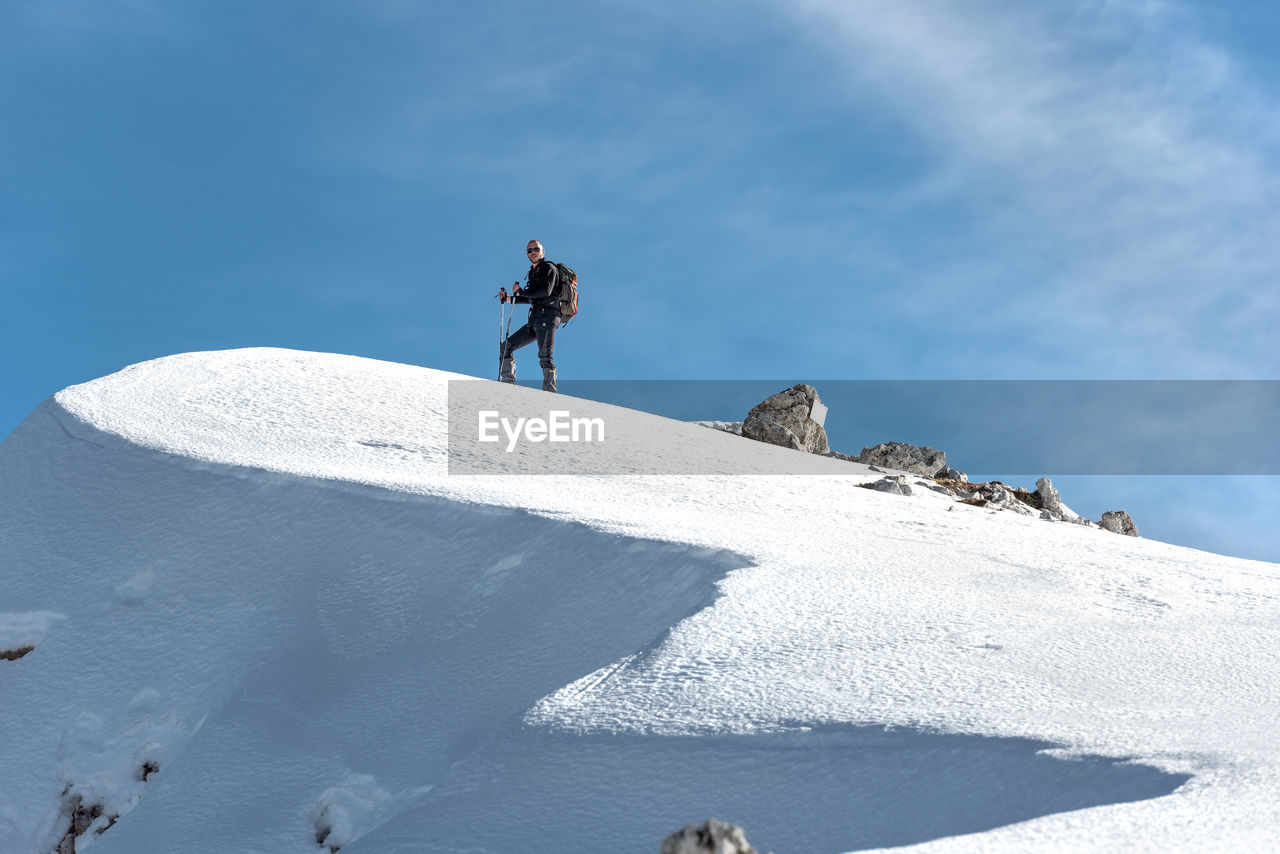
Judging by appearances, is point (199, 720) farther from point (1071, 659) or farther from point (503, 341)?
point (503, 341)

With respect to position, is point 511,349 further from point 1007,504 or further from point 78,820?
point 78,820

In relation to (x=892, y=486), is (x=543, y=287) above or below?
above

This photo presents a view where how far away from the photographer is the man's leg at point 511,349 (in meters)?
10.7

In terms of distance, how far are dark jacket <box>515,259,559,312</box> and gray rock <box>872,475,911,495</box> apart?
405cm

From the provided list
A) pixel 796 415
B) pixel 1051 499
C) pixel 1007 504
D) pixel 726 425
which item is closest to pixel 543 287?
pixel 796 415

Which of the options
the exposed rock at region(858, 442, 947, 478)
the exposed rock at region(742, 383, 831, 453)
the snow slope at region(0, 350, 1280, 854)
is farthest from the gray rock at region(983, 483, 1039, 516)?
the exposed rock at region(742, 383, 831, 453)

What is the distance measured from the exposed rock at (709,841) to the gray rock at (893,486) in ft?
21.3

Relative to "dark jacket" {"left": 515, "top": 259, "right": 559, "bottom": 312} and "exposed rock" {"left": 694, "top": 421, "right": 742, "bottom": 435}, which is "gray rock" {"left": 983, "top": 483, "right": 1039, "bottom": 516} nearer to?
"exposed rock" {"left": 694, "top": 421, "right": 742, "bottom": 435}

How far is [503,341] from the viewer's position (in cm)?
1103

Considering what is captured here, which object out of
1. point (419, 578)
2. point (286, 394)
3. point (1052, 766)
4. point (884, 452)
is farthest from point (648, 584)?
point (884, 452)

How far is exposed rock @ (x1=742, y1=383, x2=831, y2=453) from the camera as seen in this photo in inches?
456

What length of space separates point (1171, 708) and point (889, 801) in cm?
106

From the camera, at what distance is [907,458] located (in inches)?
448

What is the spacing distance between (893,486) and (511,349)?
473 cm
